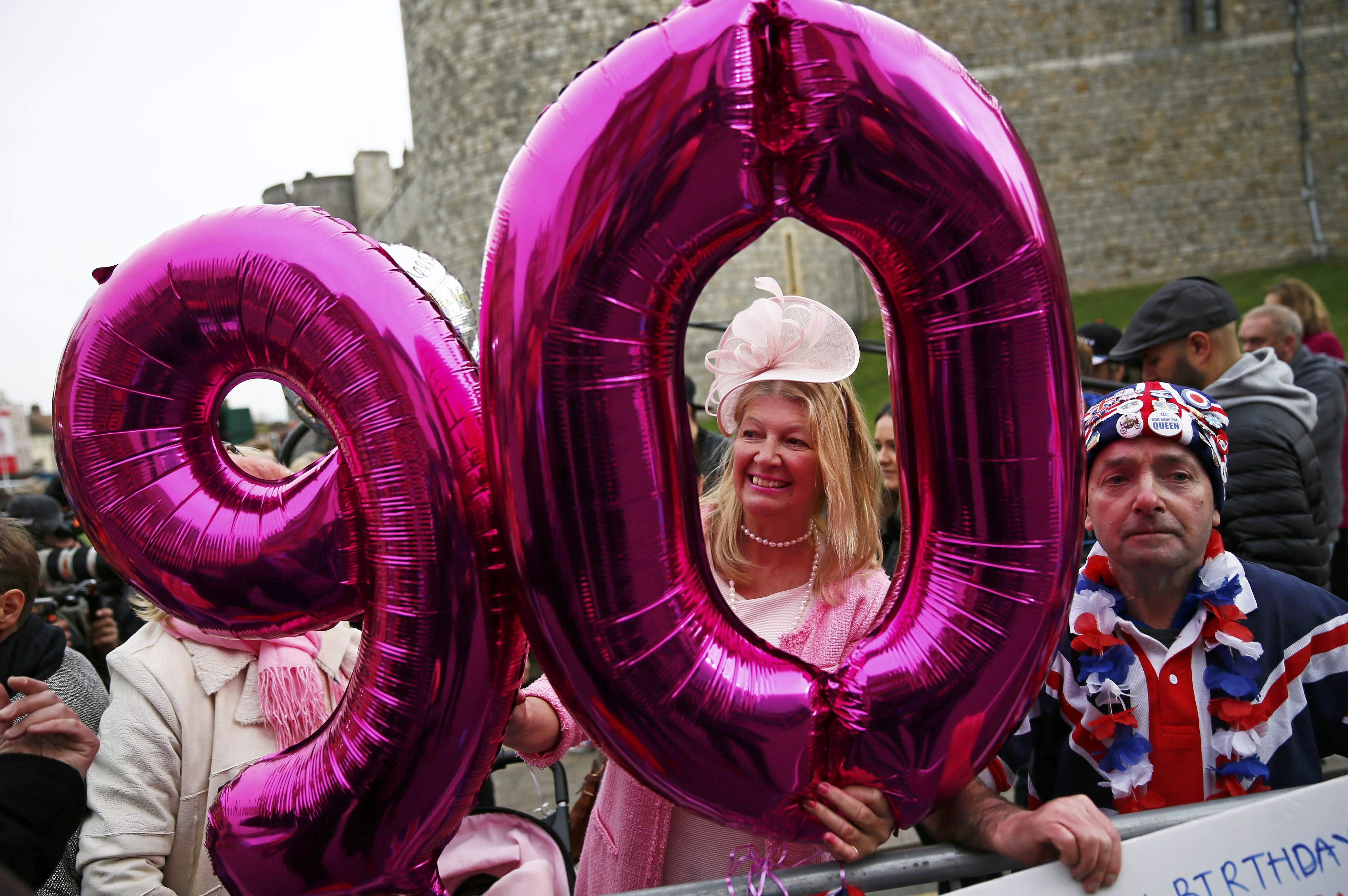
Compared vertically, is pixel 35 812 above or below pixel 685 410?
below

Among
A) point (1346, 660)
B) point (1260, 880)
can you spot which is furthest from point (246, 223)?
point (1346, 660)

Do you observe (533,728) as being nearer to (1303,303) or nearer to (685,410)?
(685,410)

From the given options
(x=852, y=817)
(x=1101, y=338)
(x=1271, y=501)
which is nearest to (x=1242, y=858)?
(x=852, y=817)

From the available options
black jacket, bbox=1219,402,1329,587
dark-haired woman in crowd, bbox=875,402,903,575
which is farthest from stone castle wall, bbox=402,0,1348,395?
black jacket, bbox=1219,402,1329,587

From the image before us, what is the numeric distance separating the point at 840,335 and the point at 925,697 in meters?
0.63

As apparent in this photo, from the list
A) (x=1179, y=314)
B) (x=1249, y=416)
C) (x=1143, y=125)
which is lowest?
(x=1249, y=416)

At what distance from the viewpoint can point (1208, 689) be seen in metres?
1.46

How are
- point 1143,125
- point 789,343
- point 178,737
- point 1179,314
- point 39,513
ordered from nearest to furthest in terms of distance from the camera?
point 789,343 < point 178,737 < point 1179,314 < point 39,513 < point 1143,125

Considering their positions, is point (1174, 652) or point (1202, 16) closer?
point (1174, 652)

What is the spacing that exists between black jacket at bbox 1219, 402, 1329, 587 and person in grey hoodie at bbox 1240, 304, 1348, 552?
82 cm

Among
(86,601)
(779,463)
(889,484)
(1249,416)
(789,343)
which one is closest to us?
(789,343)

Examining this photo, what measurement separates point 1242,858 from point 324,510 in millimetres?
1146

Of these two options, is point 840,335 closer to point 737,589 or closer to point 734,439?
point 734,439

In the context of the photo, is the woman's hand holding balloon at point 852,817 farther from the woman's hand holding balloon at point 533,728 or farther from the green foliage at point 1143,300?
the green foliage at point 1143,300
